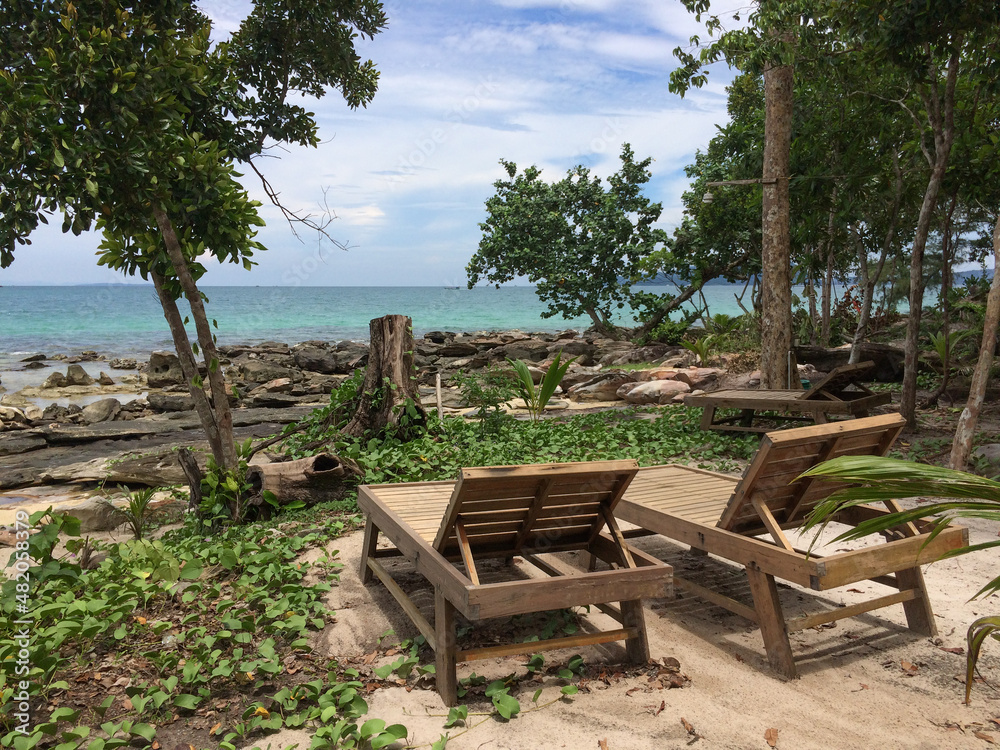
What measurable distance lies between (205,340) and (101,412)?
9.28m

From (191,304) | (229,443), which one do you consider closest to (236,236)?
(191,304)

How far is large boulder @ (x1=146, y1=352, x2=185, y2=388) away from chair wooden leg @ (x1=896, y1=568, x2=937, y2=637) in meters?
17.9

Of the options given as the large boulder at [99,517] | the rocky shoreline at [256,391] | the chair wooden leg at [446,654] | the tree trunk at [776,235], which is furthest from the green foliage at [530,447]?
the chair wooden leg at [446,654]

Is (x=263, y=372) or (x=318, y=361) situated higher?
(x=318, y=361)

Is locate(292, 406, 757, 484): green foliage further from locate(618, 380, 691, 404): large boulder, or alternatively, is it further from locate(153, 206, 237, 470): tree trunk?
locate(618, 380, 691, 404): large boulder

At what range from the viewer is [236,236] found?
550 centimetres

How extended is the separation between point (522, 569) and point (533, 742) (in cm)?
181

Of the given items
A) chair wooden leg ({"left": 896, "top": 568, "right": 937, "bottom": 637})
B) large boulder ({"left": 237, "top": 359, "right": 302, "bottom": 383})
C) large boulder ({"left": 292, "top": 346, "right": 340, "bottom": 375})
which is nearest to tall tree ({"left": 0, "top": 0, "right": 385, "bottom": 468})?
chair wooden leg ({"left": 896, "top": 568, "right": 937, "bottom": 637})

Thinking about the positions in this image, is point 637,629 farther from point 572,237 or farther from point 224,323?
point 224,323

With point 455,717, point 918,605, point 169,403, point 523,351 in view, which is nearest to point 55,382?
point 169,403

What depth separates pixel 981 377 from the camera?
592cm

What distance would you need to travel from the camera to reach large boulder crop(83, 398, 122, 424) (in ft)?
43.2

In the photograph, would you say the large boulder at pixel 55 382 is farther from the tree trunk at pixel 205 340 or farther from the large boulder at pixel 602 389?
the tree trunk at pixel 205 340

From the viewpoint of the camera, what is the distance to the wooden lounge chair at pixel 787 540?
10.2 feet
